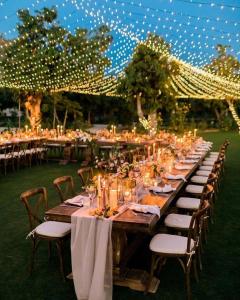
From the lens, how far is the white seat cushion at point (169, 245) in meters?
3.77

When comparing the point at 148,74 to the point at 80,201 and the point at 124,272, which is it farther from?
the point at 124,272

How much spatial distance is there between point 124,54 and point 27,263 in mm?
10166

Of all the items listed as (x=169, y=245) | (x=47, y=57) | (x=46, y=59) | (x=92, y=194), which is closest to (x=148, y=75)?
(x=46, y=59)

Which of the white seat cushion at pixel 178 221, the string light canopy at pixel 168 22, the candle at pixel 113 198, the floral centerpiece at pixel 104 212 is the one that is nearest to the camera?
the floral centerpiece at pixel 104 212

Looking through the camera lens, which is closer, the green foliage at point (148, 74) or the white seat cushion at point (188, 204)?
the white seat cushion at point (188, 204)

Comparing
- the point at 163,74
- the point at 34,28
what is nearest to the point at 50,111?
the point at 34,28

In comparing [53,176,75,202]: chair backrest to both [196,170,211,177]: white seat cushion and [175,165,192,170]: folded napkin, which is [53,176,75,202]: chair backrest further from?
[196,170,211,177]: white seat cushion

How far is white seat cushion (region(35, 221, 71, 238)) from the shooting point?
4.22 metres

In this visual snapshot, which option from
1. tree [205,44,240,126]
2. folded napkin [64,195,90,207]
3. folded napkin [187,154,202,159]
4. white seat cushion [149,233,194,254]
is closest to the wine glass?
folded napkin [64,195,90,207]

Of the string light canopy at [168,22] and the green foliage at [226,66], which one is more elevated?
the green foliage at [226,66]

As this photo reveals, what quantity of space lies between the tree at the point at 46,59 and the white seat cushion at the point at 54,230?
1197cm

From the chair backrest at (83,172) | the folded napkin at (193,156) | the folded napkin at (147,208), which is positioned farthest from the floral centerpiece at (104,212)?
the folded napkin at (193,156)

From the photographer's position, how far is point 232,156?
45.1 feet

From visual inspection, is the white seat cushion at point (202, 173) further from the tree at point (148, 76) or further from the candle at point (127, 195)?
the tree at point (148, 76)
